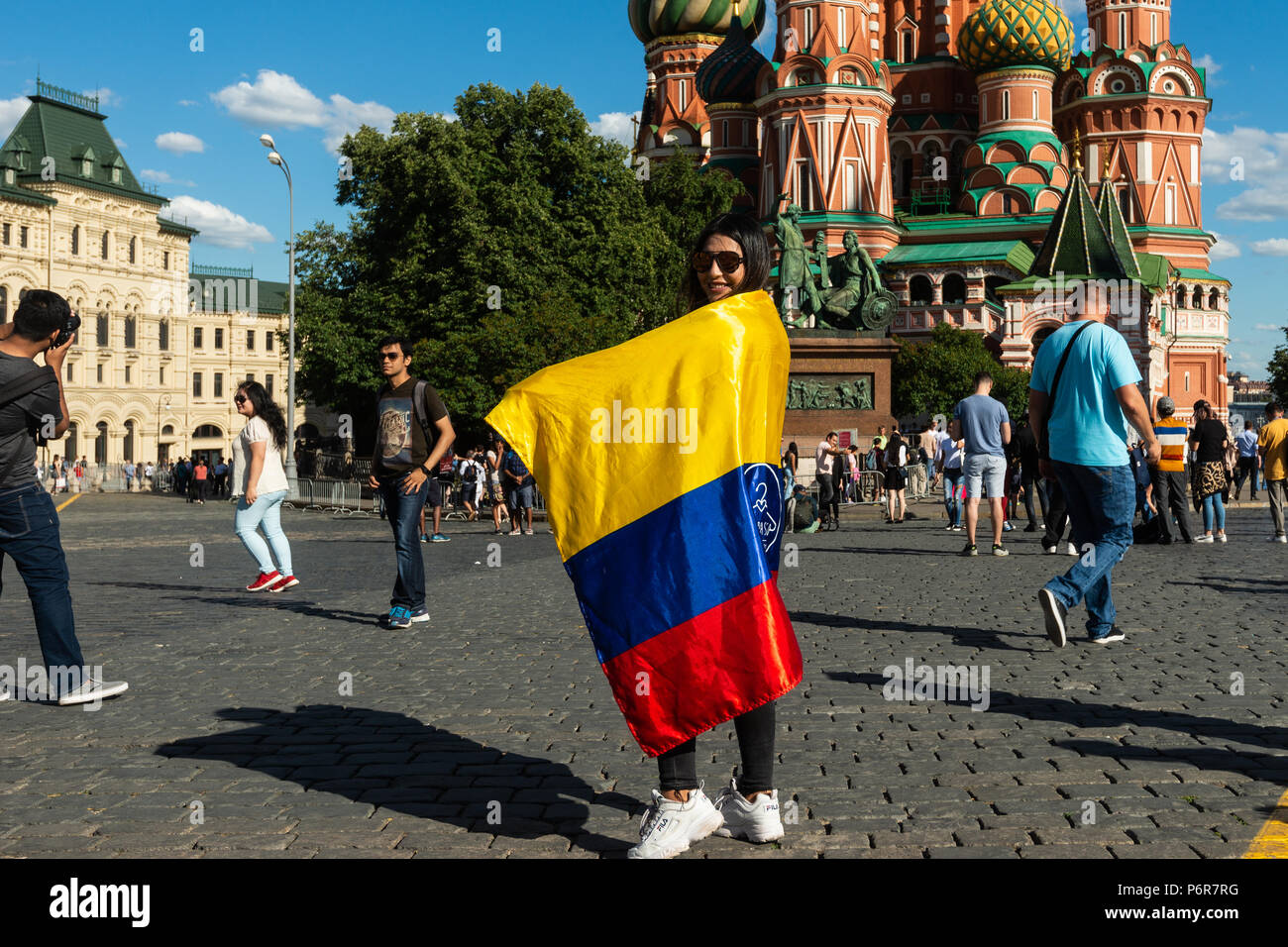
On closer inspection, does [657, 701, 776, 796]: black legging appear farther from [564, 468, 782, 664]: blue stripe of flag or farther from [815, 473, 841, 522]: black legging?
[815, 473, 841, 522]: black legging

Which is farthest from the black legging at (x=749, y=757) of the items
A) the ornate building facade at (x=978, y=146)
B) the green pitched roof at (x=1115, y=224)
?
the green pitched roof at (x=1115, y=224)

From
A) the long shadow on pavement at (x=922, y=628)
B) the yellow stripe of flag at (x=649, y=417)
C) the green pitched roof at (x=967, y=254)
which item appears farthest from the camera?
the green pitched roof at (x=967, y=254)

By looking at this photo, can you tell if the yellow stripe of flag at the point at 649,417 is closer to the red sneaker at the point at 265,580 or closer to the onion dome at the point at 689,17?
the red sneaker at the point at 265,580

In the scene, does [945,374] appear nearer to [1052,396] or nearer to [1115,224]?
[1115,224]

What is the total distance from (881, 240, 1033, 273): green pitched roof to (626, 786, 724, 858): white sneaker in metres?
64.6

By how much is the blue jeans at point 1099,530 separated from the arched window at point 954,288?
199ft

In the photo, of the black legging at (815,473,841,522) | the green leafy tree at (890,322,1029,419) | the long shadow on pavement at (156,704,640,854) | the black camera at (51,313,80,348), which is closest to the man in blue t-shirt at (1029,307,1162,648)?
the long shadow on pavement at (156,704,640,854)

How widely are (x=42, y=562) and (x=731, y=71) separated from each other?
234 feet

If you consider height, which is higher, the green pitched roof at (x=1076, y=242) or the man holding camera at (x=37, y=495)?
the green pitched roof at (x=1076, y=242)

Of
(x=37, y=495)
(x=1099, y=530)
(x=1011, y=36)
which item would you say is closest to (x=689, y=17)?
(x=1011, y=36)

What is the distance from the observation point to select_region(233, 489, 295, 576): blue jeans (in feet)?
36.5

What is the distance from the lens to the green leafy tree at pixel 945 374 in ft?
191

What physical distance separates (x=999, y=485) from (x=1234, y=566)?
8.19 feet

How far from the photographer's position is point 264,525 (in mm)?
11359
